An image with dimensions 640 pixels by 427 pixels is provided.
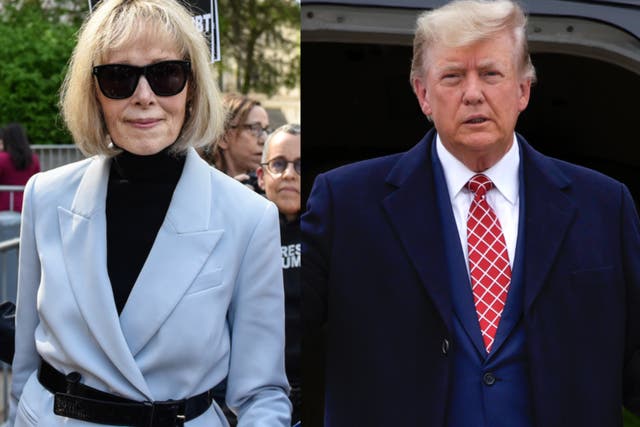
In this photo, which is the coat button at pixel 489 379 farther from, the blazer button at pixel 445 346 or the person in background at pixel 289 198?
the person in background at pixel 289 198

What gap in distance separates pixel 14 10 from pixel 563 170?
11018mm

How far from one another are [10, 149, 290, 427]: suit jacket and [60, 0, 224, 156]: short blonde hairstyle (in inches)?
2.3

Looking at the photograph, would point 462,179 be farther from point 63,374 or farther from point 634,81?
point 63,374

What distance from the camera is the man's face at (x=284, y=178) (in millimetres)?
2543

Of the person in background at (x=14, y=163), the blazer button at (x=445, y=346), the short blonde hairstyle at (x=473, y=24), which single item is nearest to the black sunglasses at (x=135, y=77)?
the short blonde hairstyle at (x=473, y=24)

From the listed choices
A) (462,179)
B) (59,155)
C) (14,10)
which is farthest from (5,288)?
(14,10)

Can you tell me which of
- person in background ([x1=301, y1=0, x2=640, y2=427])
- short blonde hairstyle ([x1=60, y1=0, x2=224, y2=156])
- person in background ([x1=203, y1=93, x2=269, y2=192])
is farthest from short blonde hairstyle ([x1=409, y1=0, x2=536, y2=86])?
person in background ([x1=203, y1=93, x2=269, y2=192])

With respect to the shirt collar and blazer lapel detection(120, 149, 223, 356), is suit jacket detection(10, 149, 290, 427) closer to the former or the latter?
blazer lapel detection(120, 149, 223, 356)

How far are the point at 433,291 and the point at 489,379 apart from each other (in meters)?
0.21

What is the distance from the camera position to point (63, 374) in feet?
7.23

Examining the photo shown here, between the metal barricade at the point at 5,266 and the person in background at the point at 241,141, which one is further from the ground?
the person in background at the point at 241,141

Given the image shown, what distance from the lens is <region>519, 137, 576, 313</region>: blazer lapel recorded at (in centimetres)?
211

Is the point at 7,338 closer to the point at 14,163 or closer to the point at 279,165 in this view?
the point at 279,165

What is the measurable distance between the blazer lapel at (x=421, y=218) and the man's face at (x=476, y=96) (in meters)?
0.07
